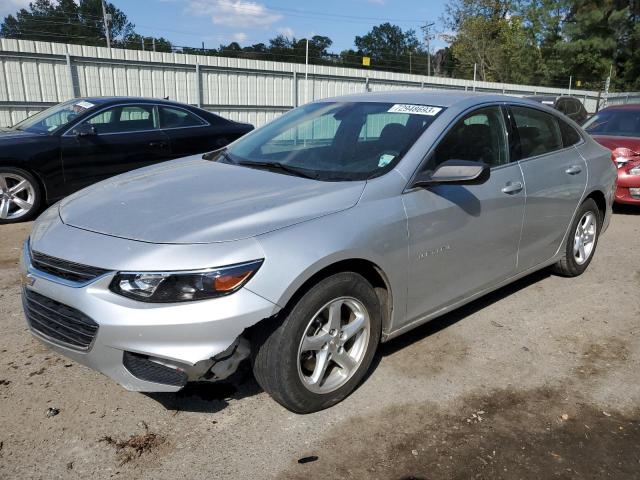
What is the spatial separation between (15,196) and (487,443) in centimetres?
623

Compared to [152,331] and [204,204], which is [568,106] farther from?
[152,331]

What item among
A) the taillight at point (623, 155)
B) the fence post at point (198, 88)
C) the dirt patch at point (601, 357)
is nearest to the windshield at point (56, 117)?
the dirt patch at point (601, 357)

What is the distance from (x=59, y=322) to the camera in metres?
2.57

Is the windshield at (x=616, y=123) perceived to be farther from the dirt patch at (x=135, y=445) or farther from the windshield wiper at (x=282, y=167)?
the dirt patch at (x=135, y=445)

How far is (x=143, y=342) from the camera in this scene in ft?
7.73

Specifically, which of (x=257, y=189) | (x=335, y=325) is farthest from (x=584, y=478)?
(x=257, y=189)

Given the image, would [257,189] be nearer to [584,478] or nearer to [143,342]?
[143,342]

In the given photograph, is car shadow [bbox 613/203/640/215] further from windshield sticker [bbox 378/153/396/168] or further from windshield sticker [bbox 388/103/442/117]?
windshield sticker [bbox 378/153/396/168]

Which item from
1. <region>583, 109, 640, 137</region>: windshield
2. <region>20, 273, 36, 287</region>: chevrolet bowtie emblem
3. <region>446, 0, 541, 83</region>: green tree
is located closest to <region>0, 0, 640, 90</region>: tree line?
<region>446, 0, 541, 83</region>: green tree

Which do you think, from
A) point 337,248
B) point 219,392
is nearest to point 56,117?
point 219,392

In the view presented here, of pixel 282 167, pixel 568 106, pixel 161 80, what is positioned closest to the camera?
pixel 282 167

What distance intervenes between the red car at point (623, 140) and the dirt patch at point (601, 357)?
168 inches

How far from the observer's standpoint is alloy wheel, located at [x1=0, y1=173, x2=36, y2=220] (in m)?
6.60

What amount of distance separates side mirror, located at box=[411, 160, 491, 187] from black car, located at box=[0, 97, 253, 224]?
5308mm
